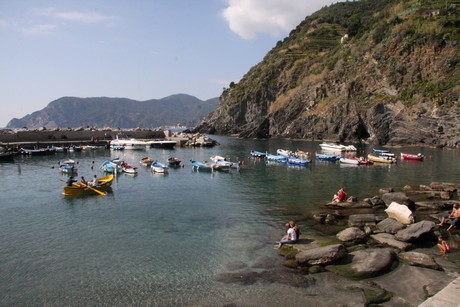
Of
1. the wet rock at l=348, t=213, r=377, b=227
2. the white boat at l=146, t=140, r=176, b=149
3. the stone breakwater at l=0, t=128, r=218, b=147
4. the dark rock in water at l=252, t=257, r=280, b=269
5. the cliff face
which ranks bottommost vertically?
the dark rock in water at l=252, t=257, r=280, b=269

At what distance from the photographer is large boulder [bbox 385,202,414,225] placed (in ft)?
95.1

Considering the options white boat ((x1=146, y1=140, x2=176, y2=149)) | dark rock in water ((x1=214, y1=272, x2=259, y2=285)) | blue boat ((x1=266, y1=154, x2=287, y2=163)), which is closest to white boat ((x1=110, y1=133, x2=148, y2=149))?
white boat ((x1=146, y1=140, x2=176, y2=149))

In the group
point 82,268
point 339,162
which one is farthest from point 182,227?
point 339,162

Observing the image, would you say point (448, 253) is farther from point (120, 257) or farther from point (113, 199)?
point (113, 199)

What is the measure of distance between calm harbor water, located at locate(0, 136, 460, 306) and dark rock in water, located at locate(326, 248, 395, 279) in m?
2.73

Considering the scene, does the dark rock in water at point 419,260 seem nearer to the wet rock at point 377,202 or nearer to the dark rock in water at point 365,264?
the dark rock in water at point 365,264

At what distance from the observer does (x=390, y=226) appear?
2706 centimetres

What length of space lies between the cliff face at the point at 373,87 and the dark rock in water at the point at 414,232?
89086mm

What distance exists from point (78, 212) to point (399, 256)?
28.6 metres

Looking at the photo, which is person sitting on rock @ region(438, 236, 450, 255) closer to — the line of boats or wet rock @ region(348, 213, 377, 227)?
wet rock @ region(348, 213, 377, 227)

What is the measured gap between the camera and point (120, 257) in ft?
78.5

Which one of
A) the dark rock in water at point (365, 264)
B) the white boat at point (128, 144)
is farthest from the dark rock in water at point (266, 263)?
the white boat at point (128, 144)

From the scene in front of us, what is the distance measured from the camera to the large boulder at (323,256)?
→ 21.4 m

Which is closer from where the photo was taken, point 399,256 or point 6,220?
point 399,256
